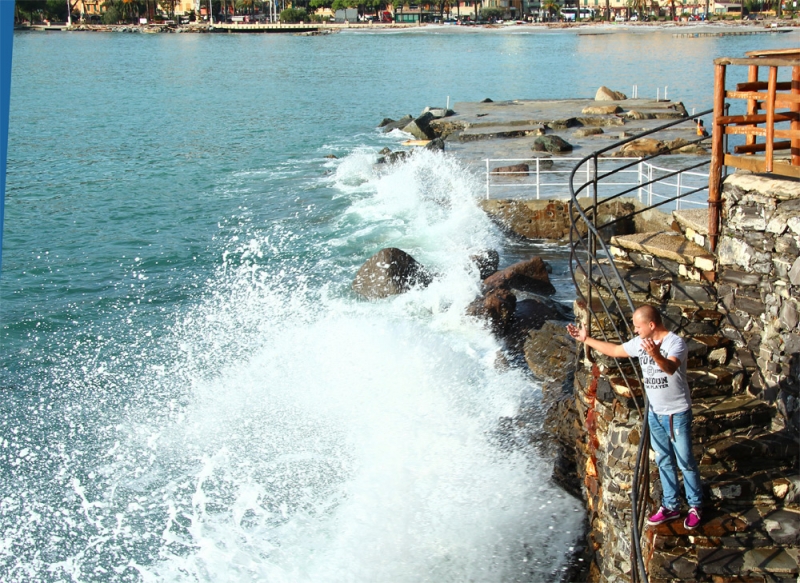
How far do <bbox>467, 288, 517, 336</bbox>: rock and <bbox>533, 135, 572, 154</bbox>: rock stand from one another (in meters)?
13.7

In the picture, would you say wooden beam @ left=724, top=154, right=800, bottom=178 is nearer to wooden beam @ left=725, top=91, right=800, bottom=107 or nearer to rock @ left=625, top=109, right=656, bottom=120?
wooden beam @ left=725, top=91, right=800, bottom=107

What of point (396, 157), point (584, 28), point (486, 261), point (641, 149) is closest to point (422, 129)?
point (396, 157)

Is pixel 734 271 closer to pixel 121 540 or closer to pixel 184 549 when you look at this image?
pixel 184 549

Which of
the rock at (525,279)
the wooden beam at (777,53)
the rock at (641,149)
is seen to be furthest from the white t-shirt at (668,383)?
the rock at (641,149)

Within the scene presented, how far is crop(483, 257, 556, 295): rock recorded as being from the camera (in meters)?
16.9

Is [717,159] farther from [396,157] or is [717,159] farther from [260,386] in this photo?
[396,157]

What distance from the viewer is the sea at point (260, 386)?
9.95 m

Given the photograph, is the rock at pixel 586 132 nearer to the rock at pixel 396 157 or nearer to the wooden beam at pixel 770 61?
the rock at pixel 396 157

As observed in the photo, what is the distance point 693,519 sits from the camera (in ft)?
22.8

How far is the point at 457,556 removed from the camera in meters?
9.40

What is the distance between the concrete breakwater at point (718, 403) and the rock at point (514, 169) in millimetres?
13376

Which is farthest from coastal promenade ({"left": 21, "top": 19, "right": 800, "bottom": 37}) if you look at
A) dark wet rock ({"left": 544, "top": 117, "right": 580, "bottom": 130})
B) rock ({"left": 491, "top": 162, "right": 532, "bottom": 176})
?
rock ({"left": 491, "top": 162, "right": 532, "bottom": 176})

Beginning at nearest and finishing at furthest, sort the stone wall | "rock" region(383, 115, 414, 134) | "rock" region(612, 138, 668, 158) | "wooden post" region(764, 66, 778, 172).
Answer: the stone wall < "wooden post" region(764, 66, 778, 172) < "rock" region(612, 138, 668, 158) < "rock" region(383, 115, 414, 134)

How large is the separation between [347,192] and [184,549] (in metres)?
20.5
